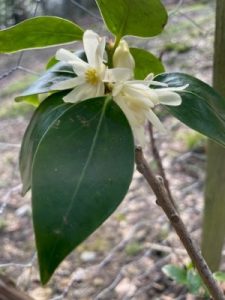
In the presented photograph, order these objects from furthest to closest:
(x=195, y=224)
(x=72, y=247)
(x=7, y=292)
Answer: (x=195, y=224), (x=7, y=292), (x=72, y=247)

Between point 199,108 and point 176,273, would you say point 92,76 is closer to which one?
point 199,108

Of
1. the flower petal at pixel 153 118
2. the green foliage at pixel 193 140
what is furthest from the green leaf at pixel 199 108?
the green foliage at pixel 193 140

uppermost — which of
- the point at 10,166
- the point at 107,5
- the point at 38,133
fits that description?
the point at 107,5

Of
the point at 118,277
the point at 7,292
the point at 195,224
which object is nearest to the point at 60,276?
the point at 118,277

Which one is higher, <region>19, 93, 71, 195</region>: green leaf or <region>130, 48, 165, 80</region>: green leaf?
<region>130, 48, 165, 80</region>: green leaf

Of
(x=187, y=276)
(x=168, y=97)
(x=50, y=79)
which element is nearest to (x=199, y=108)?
(x=168, y=97)

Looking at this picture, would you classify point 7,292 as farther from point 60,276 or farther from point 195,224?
point 195,224

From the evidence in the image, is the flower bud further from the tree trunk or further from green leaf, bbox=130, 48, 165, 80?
the tree trunk

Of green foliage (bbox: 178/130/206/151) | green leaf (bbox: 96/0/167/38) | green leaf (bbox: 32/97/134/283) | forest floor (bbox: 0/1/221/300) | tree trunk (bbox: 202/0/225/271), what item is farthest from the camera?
green foliage (bbox: 178/130/206/151)

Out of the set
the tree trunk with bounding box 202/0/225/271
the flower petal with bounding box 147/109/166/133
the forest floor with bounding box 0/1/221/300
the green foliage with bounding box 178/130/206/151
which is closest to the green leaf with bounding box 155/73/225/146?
the flower petal with bounding box 147/109/166/133
